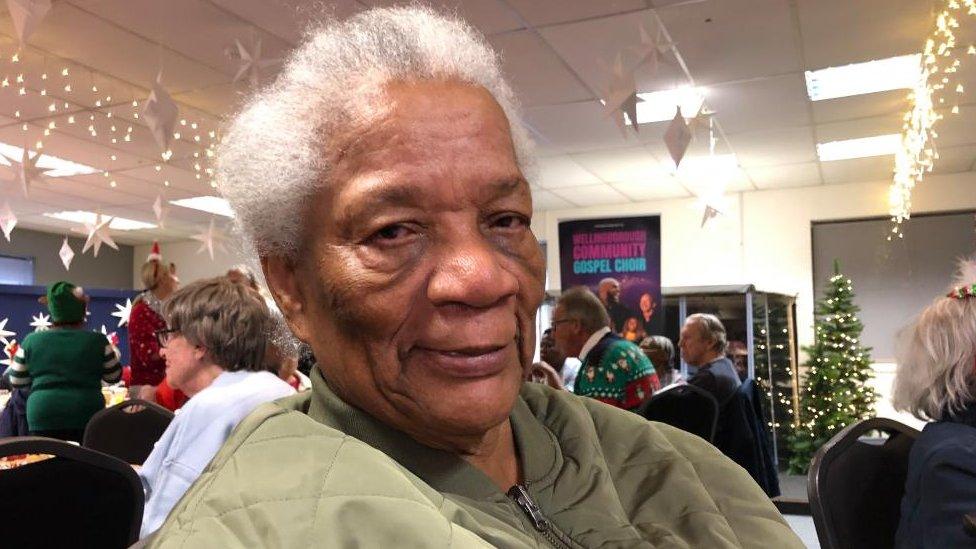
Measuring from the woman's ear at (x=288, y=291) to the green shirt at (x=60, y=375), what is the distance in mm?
3624

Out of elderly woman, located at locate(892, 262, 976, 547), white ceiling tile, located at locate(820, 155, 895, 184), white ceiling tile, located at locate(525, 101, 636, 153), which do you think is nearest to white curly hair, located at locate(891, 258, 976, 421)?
elderly woman, located at locate(892, 262, 976, 547)

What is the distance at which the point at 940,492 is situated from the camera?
178 cm

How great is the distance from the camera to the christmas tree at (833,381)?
725 centimetres

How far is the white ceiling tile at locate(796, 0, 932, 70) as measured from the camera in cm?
387

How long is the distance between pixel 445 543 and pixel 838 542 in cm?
152

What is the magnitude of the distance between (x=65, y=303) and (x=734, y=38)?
3921 mm

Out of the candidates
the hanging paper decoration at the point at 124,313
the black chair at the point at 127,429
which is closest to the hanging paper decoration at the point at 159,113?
the black chair at the point at 127,429

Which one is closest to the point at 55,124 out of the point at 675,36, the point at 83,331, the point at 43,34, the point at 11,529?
the point at 43,34

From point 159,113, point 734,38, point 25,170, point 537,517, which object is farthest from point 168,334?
point 734,38

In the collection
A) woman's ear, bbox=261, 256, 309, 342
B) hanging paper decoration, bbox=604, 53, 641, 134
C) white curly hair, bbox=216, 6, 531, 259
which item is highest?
hanging paper decoration, bbox=604, 53, 641, 134

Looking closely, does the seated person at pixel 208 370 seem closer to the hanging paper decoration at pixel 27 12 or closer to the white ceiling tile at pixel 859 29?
the hanging paper decoration at pixel 27 12

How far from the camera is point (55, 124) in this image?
5.80m

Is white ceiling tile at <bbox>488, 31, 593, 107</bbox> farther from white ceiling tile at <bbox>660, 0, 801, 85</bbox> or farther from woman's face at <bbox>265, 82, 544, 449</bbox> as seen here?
woman's face at <bbox>265, 82, 544, 449</bbox>

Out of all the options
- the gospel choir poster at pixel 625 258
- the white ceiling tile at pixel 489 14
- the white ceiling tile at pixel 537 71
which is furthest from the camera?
the gospel choir poster at pixel 625 258
